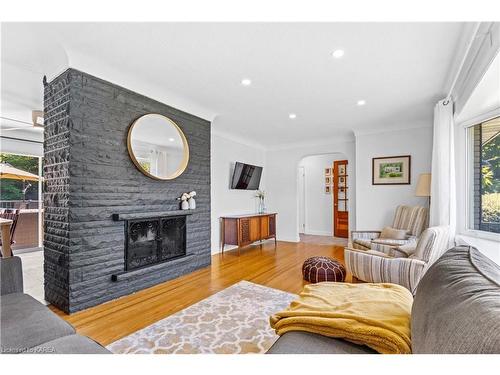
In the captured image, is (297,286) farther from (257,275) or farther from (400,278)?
(400,278)

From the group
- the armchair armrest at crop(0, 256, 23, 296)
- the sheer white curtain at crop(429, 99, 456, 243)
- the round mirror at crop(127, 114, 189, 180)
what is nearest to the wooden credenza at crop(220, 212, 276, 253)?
the round mirror at crop(127, 114, 189, 180)

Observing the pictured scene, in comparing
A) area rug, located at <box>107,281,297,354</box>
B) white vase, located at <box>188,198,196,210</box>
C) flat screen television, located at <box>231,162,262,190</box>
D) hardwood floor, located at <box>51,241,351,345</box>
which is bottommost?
hardwood floor, located at <box>51,241,351,345</box>

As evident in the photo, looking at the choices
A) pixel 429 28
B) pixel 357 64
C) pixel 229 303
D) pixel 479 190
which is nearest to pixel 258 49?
pixel 357 64

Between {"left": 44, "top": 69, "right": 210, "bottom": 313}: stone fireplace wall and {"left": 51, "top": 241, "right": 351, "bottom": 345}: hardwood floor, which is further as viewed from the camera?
{"left": 44, "top": 69, "right": 210, "bottom": 313}: stone fireplace wall

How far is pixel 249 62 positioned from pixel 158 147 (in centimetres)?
150

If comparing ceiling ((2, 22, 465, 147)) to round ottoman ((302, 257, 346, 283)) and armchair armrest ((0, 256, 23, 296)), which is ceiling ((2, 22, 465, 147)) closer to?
armchair armrest ((0, 256, 23, 296))

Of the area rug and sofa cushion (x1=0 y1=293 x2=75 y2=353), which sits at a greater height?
sofa cushion (x1=0 y1=293 x2=75 y2=353)

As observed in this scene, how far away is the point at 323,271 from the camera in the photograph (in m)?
2.98

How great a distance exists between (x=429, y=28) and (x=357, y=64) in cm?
63

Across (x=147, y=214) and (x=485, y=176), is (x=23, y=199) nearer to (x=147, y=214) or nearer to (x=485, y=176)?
(x=147, y=214)

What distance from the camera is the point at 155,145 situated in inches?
119

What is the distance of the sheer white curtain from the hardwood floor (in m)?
1.38

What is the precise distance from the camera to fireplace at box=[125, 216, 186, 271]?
274 cm

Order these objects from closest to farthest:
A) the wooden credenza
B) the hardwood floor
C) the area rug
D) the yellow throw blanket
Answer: the yellow throw blanket → the area rug → the hardwood floor → the wooden credenza
